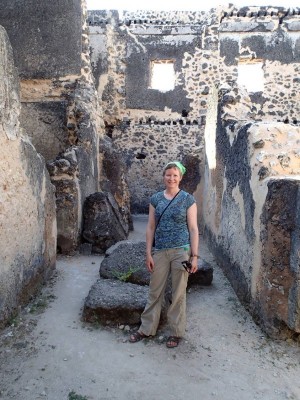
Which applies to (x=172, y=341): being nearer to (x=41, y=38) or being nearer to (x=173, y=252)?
(x=173, y=252)

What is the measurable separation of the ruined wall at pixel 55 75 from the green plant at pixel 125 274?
8.97 feet

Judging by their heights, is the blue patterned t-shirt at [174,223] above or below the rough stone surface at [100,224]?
above

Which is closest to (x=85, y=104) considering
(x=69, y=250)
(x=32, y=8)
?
(x=32, y=8)

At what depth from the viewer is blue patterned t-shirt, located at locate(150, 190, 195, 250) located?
115 inches

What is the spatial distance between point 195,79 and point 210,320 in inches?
362

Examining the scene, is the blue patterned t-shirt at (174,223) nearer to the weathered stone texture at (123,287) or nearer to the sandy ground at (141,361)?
the weathered stone texture at (123,287)

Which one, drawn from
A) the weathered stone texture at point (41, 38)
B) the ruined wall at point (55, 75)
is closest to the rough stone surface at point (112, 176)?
the ruined wall at point (55, 75)

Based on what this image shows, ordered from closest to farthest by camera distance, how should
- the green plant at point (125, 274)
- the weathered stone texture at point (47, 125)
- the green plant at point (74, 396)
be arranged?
the green plant at point (74, 396), the green plant at point (125, 274), the weathered stone texture at point (47, 125)

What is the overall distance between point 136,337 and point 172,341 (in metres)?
0.31

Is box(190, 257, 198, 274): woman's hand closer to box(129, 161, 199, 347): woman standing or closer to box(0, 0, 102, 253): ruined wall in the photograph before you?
box(129, 161, 199, 347): woman standing

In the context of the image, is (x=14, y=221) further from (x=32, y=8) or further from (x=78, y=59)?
(x=32, y=8)

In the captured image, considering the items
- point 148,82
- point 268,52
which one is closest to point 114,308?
point 148,82

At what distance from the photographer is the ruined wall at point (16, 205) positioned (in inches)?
119

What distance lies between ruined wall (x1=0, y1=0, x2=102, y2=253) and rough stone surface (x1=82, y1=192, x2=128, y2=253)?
15.1 inches
